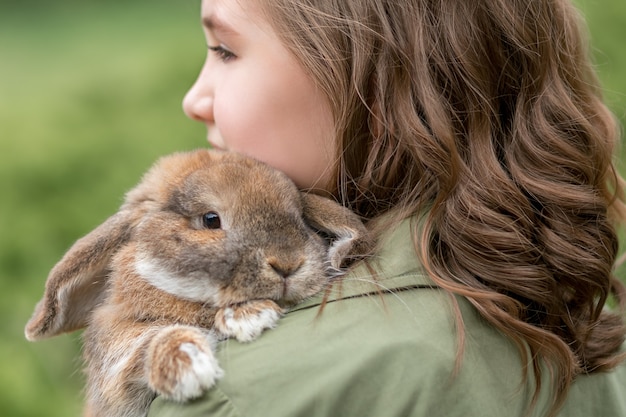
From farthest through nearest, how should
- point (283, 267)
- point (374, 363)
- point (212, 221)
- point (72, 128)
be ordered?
point (72, 128), point (212, 221), point (283, 267), point (374, 363)

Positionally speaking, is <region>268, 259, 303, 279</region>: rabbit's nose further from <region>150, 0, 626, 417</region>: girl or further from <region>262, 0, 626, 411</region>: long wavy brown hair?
<region>262, 0, 626, 411</region>: long wavy brown hair

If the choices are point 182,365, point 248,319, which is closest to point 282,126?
point 248,319

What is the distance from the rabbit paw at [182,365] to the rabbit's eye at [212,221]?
229mm

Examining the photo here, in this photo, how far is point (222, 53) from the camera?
7.46 feet

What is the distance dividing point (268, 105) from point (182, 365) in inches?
26.7

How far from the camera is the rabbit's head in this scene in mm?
1869

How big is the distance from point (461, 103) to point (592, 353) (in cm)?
65

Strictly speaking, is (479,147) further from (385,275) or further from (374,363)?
(374,363)

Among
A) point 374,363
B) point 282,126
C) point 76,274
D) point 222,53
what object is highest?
point 222,53

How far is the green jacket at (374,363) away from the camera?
5.56ft

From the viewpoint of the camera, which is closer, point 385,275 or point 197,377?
point 197,377

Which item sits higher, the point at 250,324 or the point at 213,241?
the point at 213,241

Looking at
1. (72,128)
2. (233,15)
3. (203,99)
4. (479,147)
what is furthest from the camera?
(72,128)

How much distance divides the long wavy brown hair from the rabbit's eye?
321 mm
